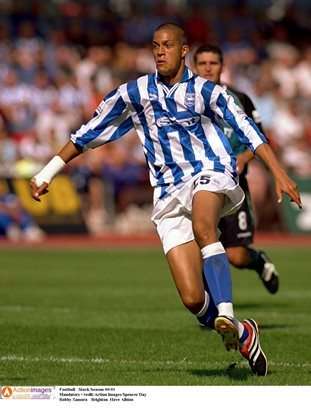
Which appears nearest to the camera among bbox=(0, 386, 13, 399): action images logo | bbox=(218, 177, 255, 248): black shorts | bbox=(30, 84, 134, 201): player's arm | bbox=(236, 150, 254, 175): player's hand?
bbox=(0, 386, 13, 399): action images logo

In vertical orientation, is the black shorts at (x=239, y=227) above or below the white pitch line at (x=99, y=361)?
above

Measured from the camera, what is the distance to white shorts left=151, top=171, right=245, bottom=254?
812cm

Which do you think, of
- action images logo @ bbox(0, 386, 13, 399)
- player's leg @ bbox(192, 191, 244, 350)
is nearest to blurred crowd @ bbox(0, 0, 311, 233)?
player's leg @ bbox(192, 191, 244, 350)

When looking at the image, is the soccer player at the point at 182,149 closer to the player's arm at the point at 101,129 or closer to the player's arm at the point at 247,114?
the player's arm at the point at 101,129

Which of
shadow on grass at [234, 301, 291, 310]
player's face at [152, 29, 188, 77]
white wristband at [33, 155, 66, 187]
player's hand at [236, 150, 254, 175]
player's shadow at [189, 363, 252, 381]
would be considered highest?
player's face at [152, 29, 188, 77]

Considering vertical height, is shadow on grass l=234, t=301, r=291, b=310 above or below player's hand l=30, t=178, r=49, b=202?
below

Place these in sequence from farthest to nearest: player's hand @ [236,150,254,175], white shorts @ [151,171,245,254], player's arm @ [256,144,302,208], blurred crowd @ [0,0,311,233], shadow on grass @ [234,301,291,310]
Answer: blurred crowd @ [0,0,311,233] < shadow on grass @ [234,301,291,310] < player's hand @ [236,150,254,175] < white shorts @ [151,171,245,254] < player's arm @ [256,144,302,208]

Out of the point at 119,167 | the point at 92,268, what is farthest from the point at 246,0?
the point at 92,268

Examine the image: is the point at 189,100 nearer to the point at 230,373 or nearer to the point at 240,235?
the point at 230,373

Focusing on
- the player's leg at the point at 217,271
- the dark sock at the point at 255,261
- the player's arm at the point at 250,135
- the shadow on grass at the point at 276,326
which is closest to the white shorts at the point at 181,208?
the player's leg at the point at 217,271

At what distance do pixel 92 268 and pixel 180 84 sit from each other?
9.32 m

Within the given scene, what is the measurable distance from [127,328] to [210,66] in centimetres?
232

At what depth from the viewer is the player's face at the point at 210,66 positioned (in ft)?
35.0

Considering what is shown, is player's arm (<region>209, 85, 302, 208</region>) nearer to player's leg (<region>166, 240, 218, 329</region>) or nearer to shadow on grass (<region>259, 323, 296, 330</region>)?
player's leg (<region>166, 240, 218, 329</region>)
